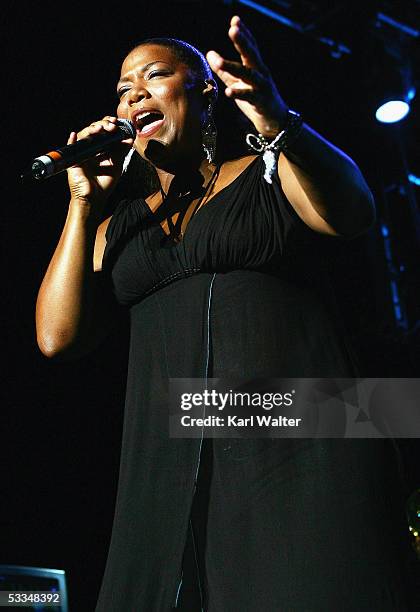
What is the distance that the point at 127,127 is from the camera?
4.86 feet

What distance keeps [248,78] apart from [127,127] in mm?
517

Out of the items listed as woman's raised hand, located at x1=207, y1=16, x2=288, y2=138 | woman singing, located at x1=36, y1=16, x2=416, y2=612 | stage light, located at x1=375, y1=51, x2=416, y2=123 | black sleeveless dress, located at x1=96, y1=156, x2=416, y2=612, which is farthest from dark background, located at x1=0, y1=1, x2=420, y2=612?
A: woman's raised hand, located at x1=207, y1=16, x2=288, y2=138

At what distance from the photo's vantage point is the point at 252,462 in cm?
117

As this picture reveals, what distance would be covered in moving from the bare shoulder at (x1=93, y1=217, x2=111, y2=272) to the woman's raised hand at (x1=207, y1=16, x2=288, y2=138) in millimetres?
608

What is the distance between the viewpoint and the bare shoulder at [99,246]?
1571 mm

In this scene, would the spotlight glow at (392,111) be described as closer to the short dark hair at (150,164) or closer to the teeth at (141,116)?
the short dark hair at (150,164)

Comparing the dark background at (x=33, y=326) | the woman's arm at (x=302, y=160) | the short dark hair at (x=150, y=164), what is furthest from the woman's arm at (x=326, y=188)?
the dark background at (x=33, y=326)

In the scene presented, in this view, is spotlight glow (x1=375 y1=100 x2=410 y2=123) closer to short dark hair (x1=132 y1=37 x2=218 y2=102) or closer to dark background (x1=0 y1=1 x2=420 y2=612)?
dark background (x1=0 y1=1 x2=420 y2=612)

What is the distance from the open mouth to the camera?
1.48 m

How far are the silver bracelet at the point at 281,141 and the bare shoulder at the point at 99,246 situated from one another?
21.9 inches

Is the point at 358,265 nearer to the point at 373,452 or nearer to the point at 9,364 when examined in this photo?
the point at 9,364

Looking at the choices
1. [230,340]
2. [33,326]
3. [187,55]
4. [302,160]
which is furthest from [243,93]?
[33,326]

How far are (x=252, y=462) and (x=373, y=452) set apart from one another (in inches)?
7.7

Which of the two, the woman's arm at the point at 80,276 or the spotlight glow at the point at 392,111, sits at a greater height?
the spotlight glow at the point at 392,111
